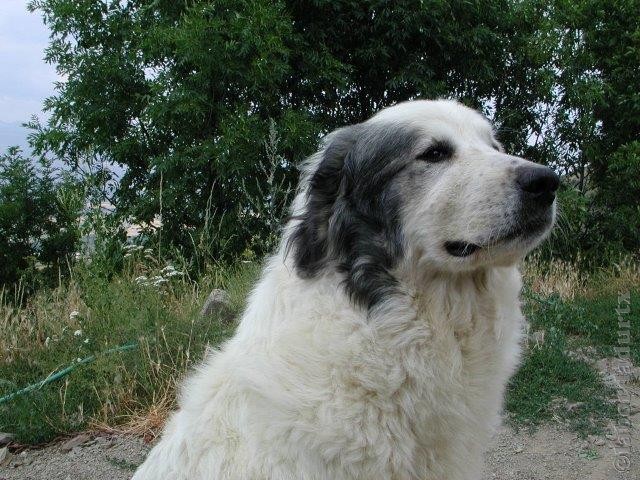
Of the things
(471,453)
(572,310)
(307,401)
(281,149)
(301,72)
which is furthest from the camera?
(301,72)

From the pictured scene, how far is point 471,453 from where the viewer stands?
7.07 ft

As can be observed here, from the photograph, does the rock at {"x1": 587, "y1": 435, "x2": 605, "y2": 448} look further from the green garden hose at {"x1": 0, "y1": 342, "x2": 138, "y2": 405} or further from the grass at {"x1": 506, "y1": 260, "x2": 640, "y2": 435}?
the green garden hose at {"x1": 0, "y1": 342, "x2": 138, "y2": 405}

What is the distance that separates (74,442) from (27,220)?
5000 millimetres

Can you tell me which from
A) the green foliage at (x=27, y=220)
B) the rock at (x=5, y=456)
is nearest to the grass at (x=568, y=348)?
the rock at (x=5, y=456)

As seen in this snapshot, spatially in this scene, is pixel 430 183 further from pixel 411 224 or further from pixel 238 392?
pixel 238 392

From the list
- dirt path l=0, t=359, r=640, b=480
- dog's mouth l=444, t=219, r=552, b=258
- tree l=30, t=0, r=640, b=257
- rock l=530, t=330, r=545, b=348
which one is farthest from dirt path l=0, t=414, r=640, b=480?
tree l=30, t=0, r=640, b=257

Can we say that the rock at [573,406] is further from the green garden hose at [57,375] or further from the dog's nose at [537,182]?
the green garden hose at [57,375]

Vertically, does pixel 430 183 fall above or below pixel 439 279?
above

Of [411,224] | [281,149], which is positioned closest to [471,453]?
[411,224]

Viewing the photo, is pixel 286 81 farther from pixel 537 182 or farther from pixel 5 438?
pixel 537 182

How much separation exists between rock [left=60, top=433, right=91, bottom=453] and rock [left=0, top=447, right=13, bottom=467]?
0.30m

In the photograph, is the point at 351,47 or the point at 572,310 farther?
the point at 351,47

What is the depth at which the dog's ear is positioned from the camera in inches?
88.0

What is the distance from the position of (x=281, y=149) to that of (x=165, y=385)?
13.4 ft
